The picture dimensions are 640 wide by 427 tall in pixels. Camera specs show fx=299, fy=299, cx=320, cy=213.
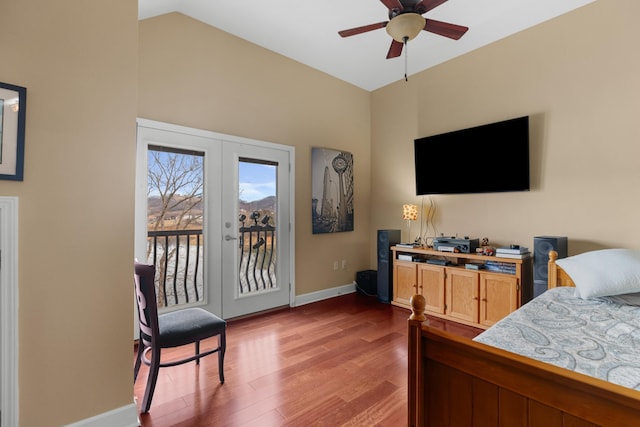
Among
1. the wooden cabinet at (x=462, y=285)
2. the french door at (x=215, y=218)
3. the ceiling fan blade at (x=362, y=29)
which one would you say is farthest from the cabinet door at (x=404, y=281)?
the ceiling fan blade at (x=362, y=29)

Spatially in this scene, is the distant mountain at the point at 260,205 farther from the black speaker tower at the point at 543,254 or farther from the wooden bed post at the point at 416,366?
the black speaker tower at the point at 543,254

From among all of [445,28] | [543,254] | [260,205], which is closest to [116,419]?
[260,205]

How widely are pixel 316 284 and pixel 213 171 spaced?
2028 millimetres

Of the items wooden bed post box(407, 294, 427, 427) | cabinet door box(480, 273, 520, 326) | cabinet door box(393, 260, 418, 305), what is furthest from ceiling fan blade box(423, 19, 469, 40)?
Result: cabinet door box(393, 260, 418, 305)

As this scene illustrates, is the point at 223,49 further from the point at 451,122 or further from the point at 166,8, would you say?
the point at 451,122

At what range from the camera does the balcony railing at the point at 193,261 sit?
2.96m

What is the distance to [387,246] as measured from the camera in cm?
404

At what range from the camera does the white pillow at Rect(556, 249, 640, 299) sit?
5.92 ft

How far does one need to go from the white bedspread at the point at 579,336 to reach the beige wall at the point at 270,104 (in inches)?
107

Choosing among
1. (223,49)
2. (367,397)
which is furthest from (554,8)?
(367,397)

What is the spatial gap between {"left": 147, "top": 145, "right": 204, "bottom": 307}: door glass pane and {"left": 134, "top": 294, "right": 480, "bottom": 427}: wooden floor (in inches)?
24.9

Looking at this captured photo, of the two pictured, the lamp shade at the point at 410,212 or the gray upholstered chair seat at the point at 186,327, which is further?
the lamp shade at the point at 410,212

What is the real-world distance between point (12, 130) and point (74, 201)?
400 millimetres

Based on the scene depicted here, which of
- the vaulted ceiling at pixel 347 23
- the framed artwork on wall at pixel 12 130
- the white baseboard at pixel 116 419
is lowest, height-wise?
the white baseboard at pixel 116 419
